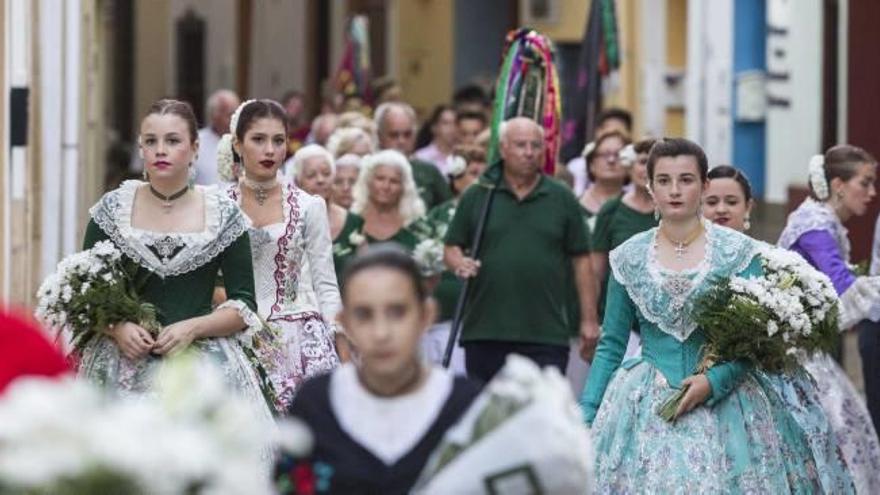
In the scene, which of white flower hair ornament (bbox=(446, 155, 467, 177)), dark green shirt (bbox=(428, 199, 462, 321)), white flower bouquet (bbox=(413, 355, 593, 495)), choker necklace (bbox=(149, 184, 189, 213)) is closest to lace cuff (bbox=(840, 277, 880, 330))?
dark green shirt (bbox=(428, 199, 462, 321))

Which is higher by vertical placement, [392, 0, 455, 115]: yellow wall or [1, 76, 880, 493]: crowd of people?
[392, 0, 455, 115]: yellow wall

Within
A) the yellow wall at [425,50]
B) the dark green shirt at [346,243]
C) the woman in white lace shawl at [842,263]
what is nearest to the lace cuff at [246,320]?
the woman in white lace shawl at [842,263]

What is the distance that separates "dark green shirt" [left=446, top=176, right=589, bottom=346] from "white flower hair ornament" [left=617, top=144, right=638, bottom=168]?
69cm

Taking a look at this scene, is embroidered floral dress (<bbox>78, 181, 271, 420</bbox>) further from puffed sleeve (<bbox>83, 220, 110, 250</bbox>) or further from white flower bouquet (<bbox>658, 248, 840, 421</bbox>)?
white flower bouquet (<bbox>658, 248, 840, 421</bbox>)

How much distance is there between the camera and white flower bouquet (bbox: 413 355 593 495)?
20.4 feet

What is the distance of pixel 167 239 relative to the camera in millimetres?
9969

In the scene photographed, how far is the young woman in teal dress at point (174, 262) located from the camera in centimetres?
992

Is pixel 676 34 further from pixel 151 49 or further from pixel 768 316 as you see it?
pixel 768 316

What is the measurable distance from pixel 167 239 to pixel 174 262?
3.4 inches

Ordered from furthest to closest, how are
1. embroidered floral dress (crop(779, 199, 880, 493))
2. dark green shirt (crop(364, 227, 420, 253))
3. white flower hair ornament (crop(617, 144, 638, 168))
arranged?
dark green shirt (crop(364, 227, 420, 253)) < white flower hair ornament (crop(617, 144, 638, 168)) < embroidered floral dress (crop(779, 199, 880, 493))

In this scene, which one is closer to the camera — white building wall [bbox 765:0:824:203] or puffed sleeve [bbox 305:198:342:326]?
puffed sleeve [bbox 305:198:342:326]

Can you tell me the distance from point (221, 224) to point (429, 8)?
27.6 m

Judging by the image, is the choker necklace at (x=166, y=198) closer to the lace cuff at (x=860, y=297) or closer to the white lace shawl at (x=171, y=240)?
the white lace shawl at (x=171, y=240)

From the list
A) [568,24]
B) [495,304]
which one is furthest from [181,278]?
[568,24]
